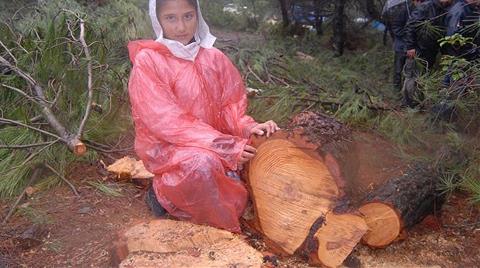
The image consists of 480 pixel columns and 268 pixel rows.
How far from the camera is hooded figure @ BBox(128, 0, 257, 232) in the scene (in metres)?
2.59

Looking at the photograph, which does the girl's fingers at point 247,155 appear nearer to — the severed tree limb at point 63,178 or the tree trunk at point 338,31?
the severed tree limb at point 63,178

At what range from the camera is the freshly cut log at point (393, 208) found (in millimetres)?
2658

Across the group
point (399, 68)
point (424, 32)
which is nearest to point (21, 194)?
point (424, 32)

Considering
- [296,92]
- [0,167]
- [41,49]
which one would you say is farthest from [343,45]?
[0,167]

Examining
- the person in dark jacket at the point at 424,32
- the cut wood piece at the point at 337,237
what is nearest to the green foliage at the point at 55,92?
the cut wood piece at the point at 337,237

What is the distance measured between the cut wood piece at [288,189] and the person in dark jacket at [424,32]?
2.85m

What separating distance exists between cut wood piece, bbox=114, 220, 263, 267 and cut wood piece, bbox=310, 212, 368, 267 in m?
0.33

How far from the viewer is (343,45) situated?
8641 mm

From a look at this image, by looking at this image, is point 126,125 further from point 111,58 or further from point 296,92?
point 296,92

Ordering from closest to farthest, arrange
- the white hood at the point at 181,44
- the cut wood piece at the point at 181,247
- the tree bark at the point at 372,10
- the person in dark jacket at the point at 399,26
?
the cut wood piece at the point at 181,247
the white hood at the point at 181,44
the person in dark jacket at the point at 399,26
the tree bark at the point at 372,10

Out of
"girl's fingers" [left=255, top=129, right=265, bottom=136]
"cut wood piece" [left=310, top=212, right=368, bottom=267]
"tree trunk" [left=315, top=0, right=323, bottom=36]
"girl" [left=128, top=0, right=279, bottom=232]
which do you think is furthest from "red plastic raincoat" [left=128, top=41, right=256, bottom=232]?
"tree trunk" [left=315, top=0, right=323, bottom=36]

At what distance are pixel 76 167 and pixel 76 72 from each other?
2.46 ft

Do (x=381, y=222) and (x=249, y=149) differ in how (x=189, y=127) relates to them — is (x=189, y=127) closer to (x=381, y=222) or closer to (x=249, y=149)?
(x=249, y=149)

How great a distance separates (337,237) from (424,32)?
131 inches
